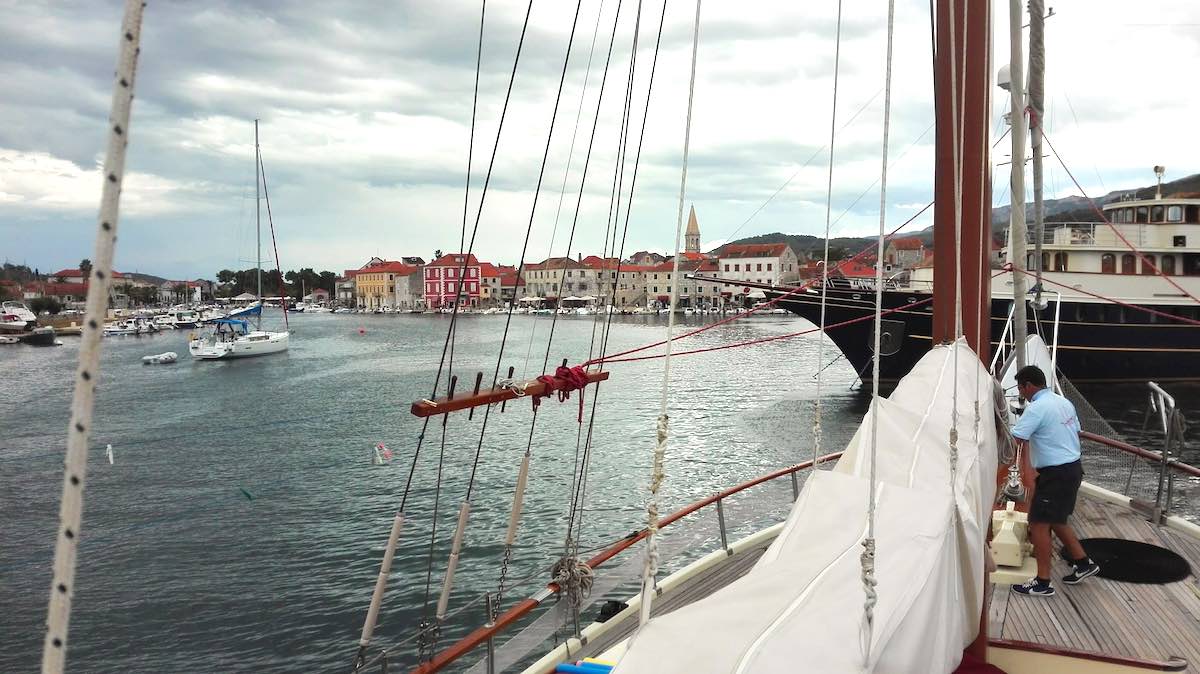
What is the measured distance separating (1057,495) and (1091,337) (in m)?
28.6

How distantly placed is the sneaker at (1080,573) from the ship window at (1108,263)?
97.7 ft

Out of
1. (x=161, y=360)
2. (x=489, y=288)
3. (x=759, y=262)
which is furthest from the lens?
(x=489, y=288)

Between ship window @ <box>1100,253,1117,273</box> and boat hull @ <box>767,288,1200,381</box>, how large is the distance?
190cm

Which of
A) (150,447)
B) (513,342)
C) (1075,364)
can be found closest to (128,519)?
(150,447)

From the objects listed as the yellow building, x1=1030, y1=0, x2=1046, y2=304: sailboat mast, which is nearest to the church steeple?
the yellow building

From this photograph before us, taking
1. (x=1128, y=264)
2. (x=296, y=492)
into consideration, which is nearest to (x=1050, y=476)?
(x=296, y=492)

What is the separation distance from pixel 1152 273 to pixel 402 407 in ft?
96.0

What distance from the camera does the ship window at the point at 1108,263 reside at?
1197 inches

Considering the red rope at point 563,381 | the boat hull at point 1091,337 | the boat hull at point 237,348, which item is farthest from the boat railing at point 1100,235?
the boat hull at point 237,348

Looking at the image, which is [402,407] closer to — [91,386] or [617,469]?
[617,469]

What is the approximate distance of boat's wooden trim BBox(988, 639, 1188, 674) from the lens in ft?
13.8

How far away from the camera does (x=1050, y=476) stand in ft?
18.1

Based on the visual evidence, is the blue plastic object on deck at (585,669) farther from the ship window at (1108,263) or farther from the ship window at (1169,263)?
the ship window at (1169,263)

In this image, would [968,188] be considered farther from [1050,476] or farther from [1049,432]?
[1050,476]
